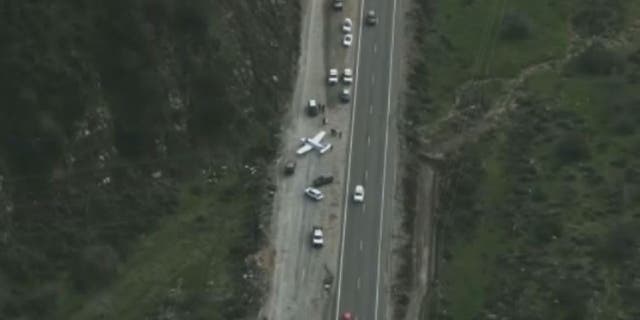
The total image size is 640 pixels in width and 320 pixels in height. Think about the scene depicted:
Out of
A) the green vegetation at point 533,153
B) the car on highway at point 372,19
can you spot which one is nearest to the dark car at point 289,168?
the green vegetation at point 533,153

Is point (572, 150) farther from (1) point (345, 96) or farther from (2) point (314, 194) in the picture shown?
(2) point (314, 194)

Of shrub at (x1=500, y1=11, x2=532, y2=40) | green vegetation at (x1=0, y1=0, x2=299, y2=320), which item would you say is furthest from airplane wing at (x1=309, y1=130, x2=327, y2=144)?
shrub at (x1=500, y1=11, x2=532, y2=40)

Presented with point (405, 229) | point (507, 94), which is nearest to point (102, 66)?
point (405, 229)

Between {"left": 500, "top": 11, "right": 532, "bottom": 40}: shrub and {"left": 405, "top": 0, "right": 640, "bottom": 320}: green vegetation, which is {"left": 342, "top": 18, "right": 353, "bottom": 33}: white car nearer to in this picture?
{"left": 405, "top": 0, "right": 640, "bottom": 320}: green vegetation

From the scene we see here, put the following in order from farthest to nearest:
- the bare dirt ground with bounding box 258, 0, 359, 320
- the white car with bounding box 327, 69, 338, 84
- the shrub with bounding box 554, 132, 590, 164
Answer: the white car with bounding box 327, 69, 338, 84, the shrub with bounding box 554, 132, 590, 164, the bare dirt ground with bounding box 258, 0, 359, 320

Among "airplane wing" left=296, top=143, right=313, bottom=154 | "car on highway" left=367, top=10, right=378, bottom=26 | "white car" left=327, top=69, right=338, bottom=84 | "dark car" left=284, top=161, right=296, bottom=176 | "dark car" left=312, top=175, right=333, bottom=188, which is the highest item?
"car on highway" left=367, top=10, right=378, bottom=26

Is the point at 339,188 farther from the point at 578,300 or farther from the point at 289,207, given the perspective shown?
the point at 578,300
